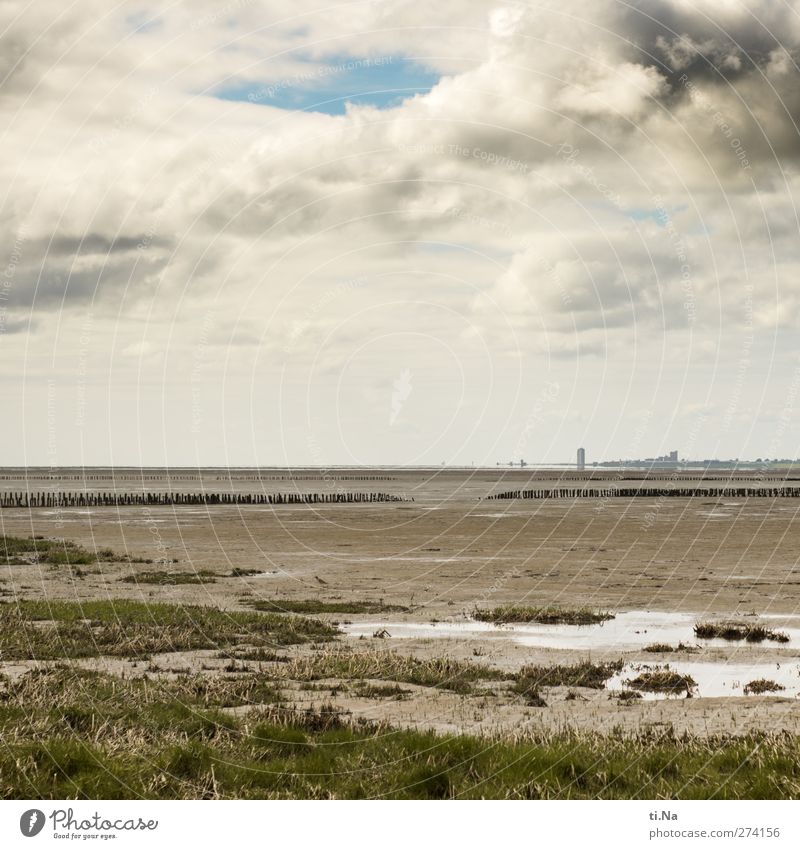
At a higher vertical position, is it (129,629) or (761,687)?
(761,687)

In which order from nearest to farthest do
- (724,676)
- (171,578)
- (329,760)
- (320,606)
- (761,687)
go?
(329,760) → (761,687) → (724,676) → (320,606) → (171,578)

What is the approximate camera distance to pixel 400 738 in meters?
12.6

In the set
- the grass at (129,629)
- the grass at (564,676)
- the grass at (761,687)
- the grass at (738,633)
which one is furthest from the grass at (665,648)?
the grass at (129,629)

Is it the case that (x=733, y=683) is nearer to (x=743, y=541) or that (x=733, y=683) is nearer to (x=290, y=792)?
(x=290, y=792)

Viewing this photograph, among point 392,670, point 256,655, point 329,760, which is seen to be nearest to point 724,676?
point 392,670

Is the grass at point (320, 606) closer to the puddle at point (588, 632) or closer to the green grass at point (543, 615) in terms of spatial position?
the puddle at point (588, 632)

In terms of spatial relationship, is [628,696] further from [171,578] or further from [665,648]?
[171,578]

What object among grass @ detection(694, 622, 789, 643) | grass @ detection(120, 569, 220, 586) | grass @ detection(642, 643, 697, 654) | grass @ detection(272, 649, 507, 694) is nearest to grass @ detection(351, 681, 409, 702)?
grass @ detection(272, 649, 507, 694)

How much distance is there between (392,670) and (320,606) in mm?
10817

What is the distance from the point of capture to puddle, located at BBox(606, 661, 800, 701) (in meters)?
17.3

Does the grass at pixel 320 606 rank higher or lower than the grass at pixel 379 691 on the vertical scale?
lower

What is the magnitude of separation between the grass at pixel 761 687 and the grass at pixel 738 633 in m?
5.44

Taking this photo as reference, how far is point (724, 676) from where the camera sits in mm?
18969

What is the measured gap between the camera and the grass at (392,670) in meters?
18.2
